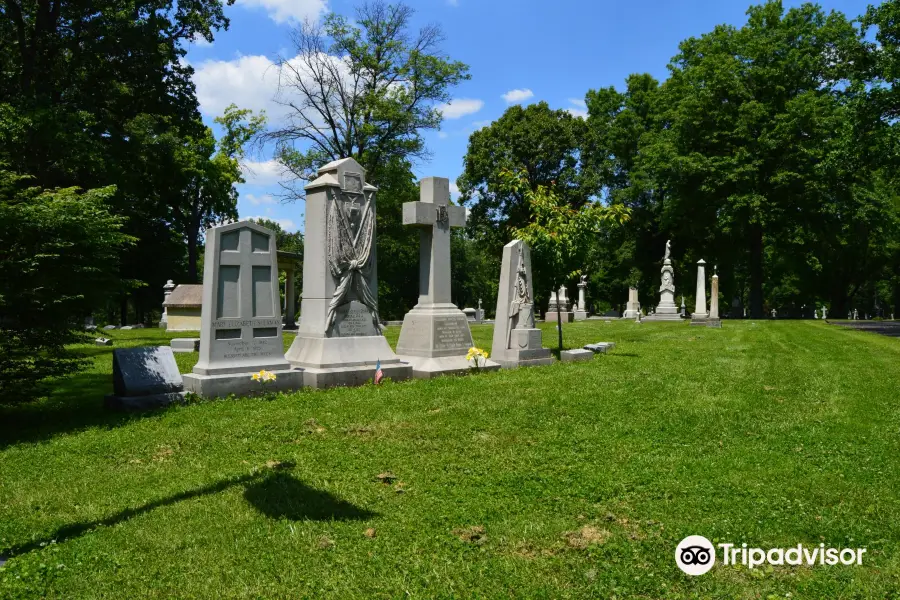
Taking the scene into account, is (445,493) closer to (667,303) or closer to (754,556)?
(754,556)

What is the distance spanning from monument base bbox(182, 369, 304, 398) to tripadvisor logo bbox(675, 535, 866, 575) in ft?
21.6

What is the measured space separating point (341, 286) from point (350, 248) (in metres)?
0.67

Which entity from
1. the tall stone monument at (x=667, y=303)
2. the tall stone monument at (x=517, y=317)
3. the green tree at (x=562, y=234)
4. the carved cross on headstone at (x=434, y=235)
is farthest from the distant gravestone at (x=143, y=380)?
the tall stone monument at (x=667, y=303)

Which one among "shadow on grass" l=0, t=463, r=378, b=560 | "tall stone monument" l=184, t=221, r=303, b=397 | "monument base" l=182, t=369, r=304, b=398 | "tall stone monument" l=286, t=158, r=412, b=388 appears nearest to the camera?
"shadow on grass" l=0, t=463, r=378, b=560

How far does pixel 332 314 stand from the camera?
9.91 m

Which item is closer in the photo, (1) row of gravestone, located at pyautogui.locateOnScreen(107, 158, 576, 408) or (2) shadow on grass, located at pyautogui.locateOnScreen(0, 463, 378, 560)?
(2) shadow on grass, located at pyautogui.locateOnScreen(0, 463, 378, 560)

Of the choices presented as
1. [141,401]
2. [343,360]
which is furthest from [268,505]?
[343,360]

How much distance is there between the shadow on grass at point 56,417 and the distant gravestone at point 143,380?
0.22m

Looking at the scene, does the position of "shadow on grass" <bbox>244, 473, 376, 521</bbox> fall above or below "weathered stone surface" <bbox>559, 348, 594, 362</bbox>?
below

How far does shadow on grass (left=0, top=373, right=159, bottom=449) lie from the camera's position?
6777mm

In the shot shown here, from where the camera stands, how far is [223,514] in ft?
14.4

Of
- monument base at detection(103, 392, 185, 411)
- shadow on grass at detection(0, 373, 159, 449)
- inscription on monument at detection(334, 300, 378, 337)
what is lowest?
shadow on grass at detection(0, 373, 159, 449)

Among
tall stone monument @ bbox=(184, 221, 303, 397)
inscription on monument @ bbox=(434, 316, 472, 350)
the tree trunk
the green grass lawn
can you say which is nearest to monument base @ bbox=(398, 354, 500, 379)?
inscription on monument @ bbox=(434, 316, 472, 350)

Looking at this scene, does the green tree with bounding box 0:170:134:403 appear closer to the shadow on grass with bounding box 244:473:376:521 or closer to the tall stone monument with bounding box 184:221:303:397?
the tall stone monument with bounding box 184:221:303:397
